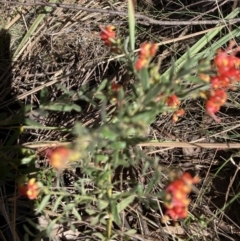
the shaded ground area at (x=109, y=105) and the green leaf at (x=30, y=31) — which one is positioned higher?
the green leaf at (x=30, y=31)

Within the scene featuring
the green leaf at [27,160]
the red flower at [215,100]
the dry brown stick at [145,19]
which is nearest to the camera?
the red flower at [215,100]

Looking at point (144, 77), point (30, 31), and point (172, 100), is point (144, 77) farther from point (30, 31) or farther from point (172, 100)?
point (30, 31)

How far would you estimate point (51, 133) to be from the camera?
5.89ft

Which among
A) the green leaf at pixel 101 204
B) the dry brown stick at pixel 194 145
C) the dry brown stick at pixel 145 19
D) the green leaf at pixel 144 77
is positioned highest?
the green leaf at pixel 144 77

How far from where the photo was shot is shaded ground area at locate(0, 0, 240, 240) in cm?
170

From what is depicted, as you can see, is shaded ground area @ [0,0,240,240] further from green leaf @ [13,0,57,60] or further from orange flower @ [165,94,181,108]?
orange flower @ [165,94,181,108]

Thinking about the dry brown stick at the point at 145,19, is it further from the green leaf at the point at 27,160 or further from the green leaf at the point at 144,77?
the green leaf at the point at 144,77

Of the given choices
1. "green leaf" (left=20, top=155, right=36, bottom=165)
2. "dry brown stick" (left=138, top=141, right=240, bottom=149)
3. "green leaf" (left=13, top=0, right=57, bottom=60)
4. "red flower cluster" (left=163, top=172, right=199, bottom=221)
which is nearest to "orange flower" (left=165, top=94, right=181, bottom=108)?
"red flower cluster" (left=163, top=172, right=199, bottom=221)

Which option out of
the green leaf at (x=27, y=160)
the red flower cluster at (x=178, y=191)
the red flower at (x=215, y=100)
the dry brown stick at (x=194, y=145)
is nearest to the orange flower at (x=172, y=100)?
the red flower at (x=215, y=100)

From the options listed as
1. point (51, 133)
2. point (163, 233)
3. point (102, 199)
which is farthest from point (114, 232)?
point (51, 133)

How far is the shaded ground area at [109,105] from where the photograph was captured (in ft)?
5.59

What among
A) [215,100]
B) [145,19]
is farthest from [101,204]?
[145,19]

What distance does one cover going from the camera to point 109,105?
1759 millimetres

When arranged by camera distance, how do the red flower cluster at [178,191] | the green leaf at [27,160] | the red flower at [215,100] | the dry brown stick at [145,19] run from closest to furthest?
1. the red flower cluster at [178,191]
2. the red flower at [215,100]
3. the green leaf at [27,160]
4. the dry brown stick at [145,19]
